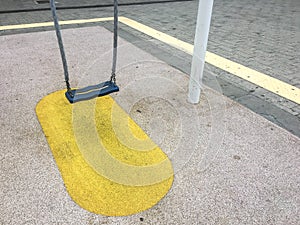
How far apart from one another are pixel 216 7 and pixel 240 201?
7.03m

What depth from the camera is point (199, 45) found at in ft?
8.52

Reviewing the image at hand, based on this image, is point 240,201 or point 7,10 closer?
point 240,201

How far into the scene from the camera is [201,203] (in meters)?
1.82

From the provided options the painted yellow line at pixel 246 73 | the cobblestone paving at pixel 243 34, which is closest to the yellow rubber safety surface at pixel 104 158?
the cobblestone paving at pixel 243 34

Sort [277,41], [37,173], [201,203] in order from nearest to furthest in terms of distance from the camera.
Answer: [201,203]
[37,173]
[277,41]

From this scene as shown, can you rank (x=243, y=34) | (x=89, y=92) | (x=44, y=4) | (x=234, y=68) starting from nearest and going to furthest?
(x=89, y=92) → (x=234, y=68) → (x=243, y=34) → (x=44, y=4)

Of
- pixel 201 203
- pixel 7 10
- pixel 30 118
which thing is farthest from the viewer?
pixel 7 10

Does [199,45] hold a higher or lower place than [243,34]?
higher

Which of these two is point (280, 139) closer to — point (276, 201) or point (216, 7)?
point (276, 201)

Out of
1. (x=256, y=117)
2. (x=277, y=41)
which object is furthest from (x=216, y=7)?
(x=256, y=117)

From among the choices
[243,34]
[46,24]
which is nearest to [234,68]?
[243,34]

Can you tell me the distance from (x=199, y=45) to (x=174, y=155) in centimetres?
105

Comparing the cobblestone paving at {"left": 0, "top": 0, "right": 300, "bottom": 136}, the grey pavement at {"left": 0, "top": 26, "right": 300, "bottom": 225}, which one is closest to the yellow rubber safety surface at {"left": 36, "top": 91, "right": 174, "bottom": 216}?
the grey pavement at {"left": 0, "top": 26, "right": 300, "bottom": 225}

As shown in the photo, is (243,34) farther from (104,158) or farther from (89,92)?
(104,158)
